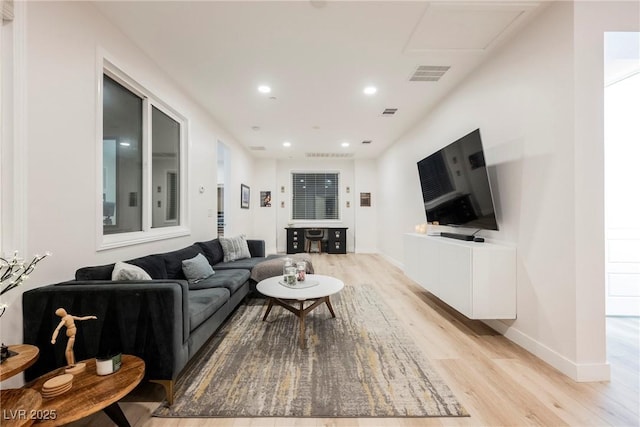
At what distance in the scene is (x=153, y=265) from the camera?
257 cm

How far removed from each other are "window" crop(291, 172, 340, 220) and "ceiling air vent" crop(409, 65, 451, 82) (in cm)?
514

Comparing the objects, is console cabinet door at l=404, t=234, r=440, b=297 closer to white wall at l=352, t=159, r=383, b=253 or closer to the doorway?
the doorway

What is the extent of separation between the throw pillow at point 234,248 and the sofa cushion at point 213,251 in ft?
0.23

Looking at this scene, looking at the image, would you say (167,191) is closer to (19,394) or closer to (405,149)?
(19,394)

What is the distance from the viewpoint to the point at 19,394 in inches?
44.5

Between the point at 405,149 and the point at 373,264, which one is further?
the point at 373,264

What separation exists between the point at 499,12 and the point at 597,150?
1.37 metres

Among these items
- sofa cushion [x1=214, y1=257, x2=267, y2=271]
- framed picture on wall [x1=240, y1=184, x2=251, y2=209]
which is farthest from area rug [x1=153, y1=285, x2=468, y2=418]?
framed picture on wall [x1=240, y1=184, x2=251, y2=209]

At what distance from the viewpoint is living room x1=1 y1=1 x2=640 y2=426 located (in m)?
1.70

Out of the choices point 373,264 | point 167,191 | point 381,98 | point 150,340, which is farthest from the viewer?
point 373,264

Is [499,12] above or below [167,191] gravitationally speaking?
above

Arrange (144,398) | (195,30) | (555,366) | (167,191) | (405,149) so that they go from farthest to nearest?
(405,149)
(167,191)
(195,30)
(555,366)
(144,398)

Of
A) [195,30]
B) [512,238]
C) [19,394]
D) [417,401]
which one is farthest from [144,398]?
[512,238]

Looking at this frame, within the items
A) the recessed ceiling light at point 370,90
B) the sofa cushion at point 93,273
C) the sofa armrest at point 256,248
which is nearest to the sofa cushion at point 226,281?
the sofa cushion at point 93,273
